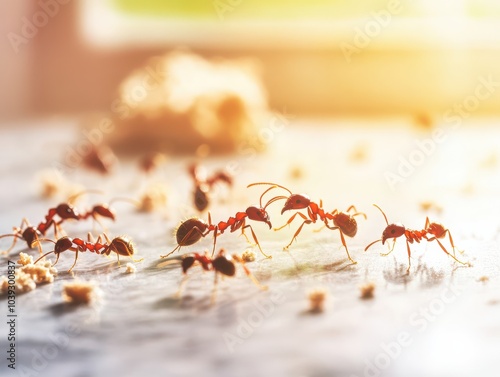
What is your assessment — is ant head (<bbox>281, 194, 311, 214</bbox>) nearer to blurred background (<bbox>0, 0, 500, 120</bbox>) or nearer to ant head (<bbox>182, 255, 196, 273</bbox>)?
ant head (<bbox>182, 255, 196, 273</bbox>)

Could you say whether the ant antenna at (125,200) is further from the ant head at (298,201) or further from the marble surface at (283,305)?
the ant head at (298,201)

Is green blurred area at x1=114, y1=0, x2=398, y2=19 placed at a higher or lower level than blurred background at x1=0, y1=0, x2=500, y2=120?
higher

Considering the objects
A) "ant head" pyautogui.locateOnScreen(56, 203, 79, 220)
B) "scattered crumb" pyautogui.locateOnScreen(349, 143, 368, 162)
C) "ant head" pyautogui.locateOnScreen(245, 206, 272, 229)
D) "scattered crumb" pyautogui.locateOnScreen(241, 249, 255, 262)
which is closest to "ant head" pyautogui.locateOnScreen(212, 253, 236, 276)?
"scattered crumb" pyautogui.locateOnScreen(241, 249, 255, 262)

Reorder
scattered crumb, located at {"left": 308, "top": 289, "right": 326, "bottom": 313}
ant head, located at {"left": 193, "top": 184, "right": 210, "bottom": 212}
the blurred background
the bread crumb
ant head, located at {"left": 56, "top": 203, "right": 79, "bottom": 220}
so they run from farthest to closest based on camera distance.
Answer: the blurred background, the bread crumb, ant head, located at {"left": 193, "top": 184, "right": 210, "bottom": 212}, ant head, located at {"left": 56, "top": 203, "right": 79, "bottom": 220}, scattered crumb, located at {"left": 308, "top": 289, "right": 326, "bottom": 313}

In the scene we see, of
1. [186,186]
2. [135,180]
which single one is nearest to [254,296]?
[186,186]

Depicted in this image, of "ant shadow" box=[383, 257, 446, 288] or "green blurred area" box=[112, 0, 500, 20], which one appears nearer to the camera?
"ant shadow" box=[383, 257, 446, 288]

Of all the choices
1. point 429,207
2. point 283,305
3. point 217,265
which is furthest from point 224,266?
point 429,207

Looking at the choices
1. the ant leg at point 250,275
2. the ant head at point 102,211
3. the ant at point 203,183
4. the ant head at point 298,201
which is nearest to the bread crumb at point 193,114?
the ant at point 203,183

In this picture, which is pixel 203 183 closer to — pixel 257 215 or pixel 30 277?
pixel 257 215
